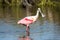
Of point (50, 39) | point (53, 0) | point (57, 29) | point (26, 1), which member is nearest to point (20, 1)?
point (26, 1)

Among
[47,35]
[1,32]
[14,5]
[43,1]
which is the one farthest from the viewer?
[14,5]

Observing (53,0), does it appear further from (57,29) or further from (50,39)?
(50,39)

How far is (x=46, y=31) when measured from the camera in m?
13.8

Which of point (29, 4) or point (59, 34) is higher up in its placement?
point (29, 4)

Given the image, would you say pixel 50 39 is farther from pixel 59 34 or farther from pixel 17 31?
pixel 17 31

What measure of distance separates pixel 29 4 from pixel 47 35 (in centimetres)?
2118

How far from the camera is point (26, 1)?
107ft

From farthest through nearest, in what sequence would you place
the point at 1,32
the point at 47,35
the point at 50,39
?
1. the point at 1,32
2. the point at 47,35
3. the point at 50,39

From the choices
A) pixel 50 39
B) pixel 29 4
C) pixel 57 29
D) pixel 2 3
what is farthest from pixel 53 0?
pixel 50 39

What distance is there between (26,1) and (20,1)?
71 centimetres

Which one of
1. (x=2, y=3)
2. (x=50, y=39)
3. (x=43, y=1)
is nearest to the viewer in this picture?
(x=50, y=39)

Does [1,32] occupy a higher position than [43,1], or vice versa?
[43,1]

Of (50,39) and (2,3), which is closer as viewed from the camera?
(50,39)

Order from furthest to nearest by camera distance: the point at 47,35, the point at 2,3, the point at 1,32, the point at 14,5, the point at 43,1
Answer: the point at 2,3 < the point at 14,5 < the point at 43,1 < the point at 1,32 < the point at 47,35
